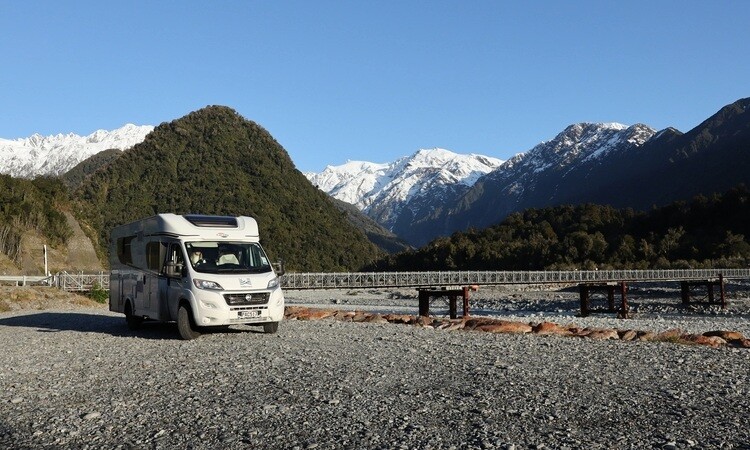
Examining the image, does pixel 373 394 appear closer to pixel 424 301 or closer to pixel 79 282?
pixel 424 301

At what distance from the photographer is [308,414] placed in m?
6.67

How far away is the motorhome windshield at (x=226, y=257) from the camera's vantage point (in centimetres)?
1350

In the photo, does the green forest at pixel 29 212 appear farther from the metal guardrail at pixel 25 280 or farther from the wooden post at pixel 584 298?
the wooden post at pixel 584 298

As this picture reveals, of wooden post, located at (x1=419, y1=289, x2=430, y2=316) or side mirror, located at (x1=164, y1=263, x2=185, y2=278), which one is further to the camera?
wooden post, located at (x1=419, y1=289, x2=430, y2=316)

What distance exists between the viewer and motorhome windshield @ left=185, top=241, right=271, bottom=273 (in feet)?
44.3

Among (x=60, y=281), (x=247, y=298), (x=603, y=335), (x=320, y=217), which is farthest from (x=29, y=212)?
(x=320, y=217)

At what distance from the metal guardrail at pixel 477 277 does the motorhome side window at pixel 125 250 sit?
26322 mm

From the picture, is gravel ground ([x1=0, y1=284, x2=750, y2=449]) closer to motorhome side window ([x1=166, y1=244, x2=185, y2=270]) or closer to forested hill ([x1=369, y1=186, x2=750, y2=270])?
motorhome side window ([x1=166, y1=244, x2=185, y2=270])

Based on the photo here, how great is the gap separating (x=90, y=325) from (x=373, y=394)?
1360cm

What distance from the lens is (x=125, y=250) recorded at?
54.9 ft

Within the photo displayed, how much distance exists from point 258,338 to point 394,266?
98.1m

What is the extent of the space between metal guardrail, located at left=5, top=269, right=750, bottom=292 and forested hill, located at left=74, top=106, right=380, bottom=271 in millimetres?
47693

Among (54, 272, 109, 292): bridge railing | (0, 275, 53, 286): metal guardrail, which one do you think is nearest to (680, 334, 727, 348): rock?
(54, 272, 109, 292): bridge railing

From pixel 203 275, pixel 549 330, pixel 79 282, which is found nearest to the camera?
pixel 203 275
